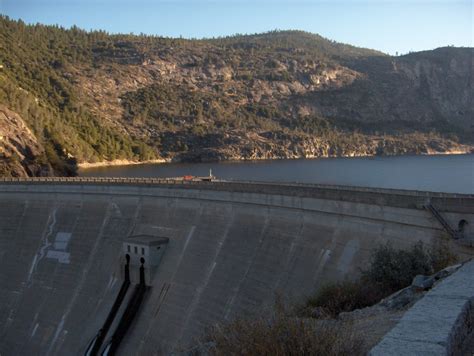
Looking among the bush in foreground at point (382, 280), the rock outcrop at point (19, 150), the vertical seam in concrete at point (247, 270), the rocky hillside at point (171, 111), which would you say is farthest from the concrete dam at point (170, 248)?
the rocky hillside at point (171, 111)

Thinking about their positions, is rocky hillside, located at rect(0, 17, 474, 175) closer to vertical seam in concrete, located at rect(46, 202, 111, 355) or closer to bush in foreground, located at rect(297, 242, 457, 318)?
vertical seam in concrete, located at rect(46, 202, 111, 355)

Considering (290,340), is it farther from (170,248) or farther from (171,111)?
(171,111)

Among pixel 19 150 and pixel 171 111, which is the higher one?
pixel 171 111

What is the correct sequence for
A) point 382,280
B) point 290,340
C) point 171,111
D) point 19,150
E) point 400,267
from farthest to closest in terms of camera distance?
1. point 171,111
2. point 19,150
3. point 382,280
4. point 400,267
5. point 290,340

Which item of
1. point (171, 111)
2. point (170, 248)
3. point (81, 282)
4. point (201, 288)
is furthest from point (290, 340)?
point (171, 111)

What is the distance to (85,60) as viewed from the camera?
174625mm

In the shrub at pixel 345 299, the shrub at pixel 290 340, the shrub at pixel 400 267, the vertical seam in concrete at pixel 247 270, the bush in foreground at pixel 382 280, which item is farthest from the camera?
the vertical seam in concrete at pixel 247 270

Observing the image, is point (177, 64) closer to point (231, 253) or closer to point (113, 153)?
point (113, 153)

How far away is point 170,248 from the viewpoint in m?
26.9

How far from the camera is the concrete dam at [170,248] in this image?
19266 mm

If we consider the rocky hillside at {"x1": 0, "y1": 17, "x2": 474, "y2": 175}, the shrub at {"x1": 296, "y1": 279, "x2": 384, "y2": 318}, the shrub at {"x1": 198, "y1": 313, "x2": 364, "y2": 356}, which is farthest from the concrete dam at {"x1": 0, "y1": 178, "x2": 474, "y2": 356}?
the rocky hillside at {"x1": 0, "y1": 17, "x2": 474, "y2": 175}

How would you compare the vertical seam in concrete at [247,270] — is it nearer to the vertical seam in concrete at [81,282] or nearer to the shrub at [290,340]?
the vertical seam in concrete at [81,282]

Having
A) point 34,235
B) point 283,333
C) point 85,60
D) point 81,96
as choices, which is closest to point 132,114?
point 81,96

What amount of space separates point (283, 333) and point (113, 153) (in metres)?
123
